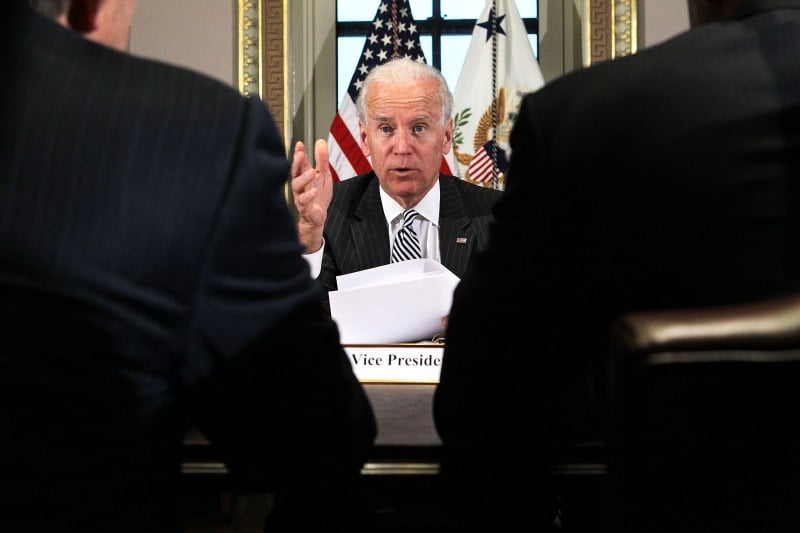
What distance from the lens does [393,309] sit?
2053 mm

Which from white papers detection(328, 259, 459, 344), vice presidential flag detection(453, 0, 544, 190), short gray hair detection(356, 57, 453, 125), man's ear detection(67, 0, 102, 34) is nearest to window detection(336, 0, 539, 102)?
vice presidential flag detection(453, 0, 544, 190)

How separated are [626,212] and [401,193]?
96.0 inches

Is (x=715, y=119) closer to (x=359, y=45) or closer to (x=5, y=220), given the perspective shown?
(x=5, y=220)

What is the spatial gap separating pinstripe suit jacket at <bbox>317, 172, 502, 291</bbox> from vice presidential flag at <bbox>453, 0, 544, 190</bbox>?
160 centimetres

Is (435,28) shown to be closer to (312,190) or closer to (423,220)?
(423,220)

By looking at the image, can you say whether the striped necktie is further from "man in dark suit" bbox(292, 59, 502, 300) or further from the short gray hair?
the short gray hair

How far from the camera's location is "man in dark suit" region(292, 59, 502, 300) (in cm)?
338

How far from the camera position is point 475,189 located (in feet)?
11.9

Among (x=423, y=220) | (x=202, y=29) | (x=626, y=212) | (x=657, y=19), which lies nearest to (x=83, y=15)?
(x=626, y=212)

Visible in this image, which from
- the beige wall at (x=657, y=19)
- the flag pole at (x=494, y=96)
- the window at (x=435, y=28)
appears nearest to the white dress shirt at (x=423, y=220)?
the flag pole at (x=494, y=96)

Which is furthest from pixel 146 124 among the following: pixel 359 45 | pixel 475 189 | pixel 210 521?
pixel 359 45

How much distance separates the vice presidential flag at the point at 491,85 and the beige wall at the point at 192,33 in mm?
1398

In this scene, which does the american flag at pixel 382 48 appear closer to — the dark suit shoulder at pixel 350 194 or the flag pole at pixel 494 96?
the flag pole at pixel 494 96

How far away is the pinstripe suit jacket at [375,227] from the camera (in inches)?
133
